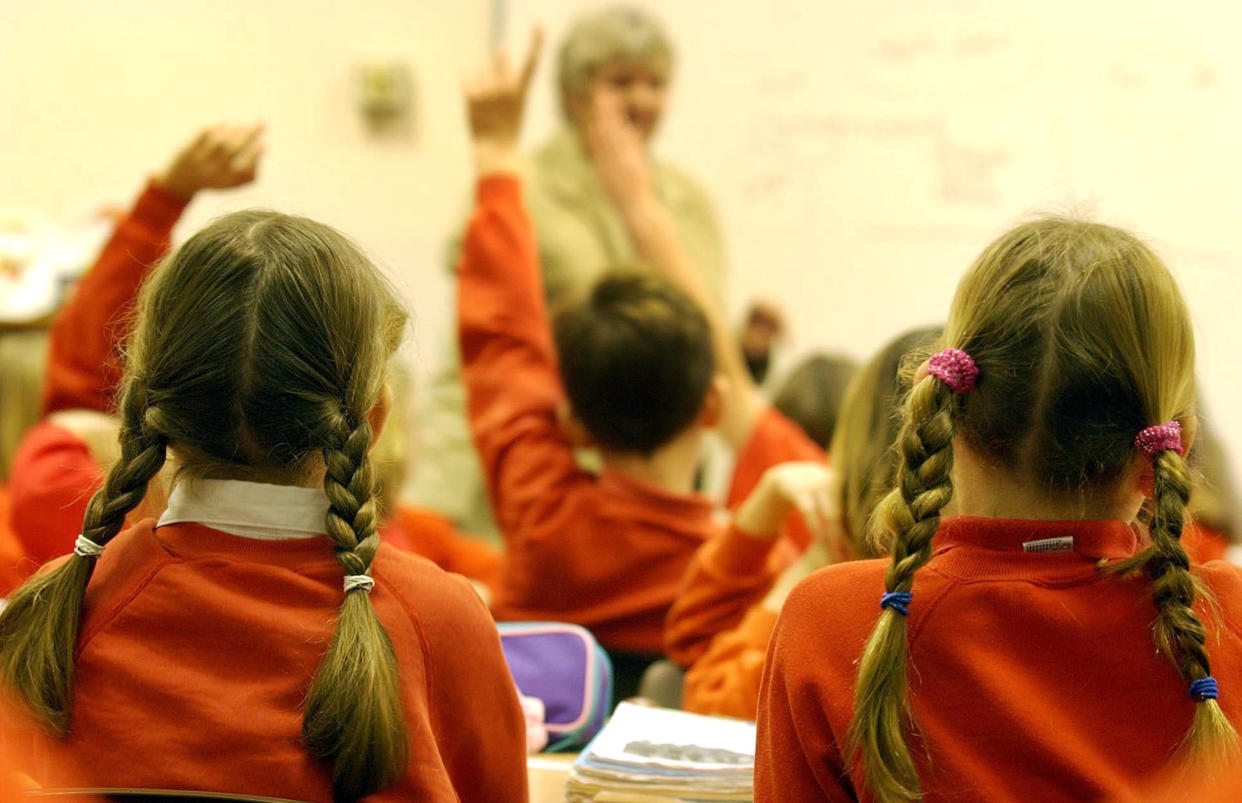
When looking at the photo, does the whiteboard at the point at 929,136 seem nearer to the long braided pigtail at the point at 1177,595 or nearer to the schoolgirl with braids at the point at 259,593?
the long braided pigtail at the point at 1177,595

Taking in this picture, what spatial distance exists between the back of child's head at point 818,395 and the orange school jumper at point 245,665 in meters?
1.21

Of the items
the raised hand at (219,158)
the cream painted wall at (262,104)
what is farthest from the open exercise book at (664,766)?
the cream painted wall at (262,104)

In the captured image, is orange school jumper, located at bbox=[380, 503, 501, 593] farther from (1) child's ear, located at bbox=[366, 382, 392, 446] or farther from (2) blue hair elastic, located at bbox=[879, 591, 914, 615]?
(2) blue hair elastic, located at bbox=[879, 591, 914, 615]

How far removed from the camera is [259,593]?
909mm

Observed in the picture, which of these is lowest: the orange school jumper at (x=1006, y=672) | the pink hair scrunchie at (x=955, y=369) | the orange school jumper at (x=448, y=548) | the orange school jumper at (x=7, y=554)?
the orange school jumper at (x=448, y=548)

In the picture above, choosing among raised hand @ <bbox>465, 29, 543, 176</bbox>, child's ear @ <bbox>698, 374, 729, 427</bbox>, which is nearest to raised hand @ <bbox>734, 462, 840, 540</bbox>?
child's ear @ <bbox>698, 374, 729, 427</bbox>

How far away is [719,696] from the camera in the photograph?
1.34 m

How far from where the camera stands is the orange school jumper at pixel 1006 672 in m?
0.87

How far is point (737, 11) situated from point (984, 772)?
2.66 metres

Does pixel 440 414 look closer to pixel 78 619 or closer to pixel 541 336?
pixel 541 336

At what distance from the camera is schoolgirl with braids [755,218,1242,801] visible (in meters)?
0.87

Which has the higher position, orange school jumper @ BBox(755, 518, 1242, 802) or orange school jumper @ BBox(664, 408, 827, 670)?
orange school jumper @ BBox(755, 518, 1242, 802)

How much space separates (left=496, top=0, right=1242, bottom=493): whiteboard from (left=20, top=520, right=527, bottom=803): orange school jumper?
6.18ft

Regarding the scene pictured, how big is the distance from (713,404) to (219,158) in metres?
0.71
